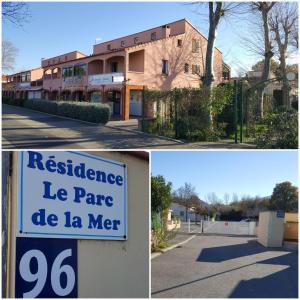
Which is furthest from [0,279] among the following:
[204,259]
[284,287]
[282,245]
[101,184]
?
[282,245]

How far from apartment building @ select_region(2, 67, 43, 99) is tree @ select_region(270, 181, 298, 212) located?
91.5 ft

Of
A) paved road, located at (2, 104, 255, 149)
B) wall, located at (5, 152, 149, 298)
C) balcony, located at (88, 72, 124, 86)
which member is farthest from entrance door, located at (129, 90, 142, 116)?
wall, located at (5, 152, 149, 298)

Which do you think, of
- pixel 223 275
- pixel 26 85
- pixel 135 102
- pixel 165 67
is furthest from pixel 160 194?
pixel 26 85

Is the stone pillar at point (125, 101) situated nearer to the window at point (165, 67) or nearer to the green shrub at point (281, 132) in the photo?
the window at point (165, 67)

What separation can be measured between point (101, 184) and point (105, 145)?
9.87 metres

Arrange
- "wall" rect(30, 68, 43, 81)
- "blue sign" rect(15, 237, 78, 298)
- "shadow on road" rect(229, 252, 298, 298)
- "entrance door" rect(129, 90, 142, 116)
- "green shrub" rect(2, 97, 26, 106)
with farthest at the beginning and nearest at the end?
1. "wall" rect(30, 68, 43, 81)
2. "green shrub" rect(2, 97, 26, 106)
3. "entrance door" rect(129, 90, 142, 116)
4. "shadow on road" rect(229, 252, 298, 298)
5. "blue sign" rect(15, 237, 78, 298)

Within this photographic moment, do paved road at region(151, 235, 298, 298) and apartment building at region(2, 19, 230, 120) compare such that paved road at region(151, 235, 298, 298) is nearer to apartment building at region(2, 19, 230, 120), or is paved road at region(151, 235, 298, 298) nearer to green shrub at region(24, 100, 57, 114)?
apartment building at region(2, 19, 230, 120)

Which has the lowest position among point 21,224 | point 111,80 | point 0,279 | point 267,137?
point 0,279

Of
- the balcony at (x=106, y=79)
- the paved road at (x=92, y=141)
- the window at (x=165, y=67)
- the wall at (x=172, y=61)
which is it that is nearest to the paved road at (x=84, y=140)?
the paved road at (x=92, y=141)

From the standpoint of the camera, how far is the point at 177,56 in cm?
3334

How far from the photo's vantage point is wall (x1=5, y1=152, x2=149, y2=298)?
11.8 feet

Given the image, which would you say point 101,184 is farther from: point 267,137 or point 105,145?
point 105,145

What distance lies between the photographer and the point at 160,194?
13906mm

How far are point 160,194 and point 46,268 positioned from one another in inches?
426
